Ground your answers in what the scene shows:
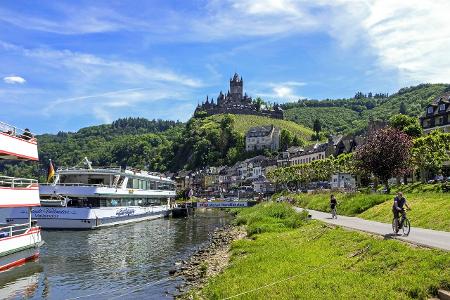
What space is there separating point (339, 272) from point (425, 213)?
51.0 ft

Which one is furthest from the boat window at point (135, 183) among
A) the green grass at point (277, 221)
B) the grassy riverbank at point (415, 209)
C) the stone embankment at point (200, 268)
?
the stone embankment at point (200, 268)

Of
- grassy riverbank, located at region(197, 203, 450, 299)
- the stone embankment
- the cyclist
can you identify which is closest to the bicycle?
the cyclist

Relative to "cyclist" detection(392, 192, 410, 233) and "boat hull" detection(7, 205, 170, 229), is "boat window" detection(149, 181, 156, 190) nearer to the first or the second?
"boat hull" detection(7, 205, 170, 229)

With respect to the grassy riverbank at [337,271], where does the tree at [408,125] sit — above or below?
above

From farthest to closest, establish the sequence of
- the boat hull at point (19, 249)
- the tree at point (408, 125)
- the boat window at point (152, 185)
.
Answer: the tree at point (408, 125) < the boat window at point (152, 185) < the boat hull at point (19, 249)

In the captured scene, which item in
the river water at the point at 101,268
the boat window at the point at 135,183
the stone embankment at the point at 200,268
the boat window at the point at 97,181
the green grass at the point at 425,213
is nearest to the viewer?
the stone embankment at the point at 200,268

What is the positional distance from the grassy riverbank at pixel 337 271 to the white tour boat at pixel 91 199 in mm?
29707

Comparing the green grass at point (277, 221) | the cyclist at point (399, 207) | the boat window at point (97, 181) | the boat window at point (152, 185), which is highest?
the boat window at point (97, 181)

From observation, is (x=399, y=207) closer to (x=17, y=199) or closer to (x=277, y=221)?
(x=277, y=221)

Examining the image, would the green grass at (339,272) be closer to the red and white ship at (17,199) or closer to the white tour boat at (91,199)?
the red and white ship at (17,199)

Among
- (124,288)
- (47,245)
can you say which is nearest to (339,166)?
(47,245)

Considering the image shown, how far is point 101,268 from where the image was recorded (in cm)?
2828

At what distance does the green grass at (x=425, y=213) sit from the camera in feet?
86.5

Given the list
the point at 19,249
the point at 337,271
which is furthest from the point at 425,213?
the point at 19,249
